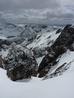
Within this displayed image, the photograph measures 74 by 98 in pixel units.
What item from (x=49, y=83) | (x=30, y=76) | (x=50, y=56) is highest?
(x=49, y=83)

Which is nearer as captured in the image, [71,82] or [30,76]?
[71,82]

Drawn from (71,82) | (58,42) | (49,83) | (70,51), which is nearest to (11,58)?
(49,83)

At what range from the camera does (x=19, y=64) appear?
26.8 meters

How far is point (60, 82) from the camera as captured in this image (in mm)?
19750

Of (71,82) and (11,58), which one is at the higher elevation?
(71,82)

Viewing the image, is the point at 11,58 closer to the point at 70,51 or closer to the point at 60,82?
the point at 60,82

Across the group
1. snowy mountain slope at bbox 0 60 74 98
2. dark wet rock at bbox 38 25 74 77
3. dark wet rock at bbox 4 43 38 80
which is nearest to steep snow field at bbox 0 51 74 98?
snowy mountain slope at bbox 0 60 74 98

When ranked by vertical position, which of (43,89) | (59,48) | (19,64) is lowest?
(59,48)

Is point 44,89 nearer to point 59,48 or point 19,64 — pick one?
point 19,64

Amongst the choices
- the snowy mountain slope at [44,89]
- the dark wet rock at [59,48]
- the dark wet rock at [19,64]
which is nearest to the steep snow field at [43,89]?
the snowy mountain slope at [44,89]

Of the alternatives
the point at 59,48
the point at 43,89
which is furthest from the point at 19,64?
the point at 59,48

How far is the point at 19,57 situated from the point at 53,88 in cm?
964

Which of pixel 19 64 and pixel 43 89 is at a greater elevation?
pixel 43 89

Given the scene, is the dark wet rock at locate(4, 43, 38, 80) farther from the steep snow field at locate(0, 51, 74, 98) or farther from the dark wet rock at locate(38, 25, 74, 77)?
the dark wet rock at locate(38, 25, 74, 77)
